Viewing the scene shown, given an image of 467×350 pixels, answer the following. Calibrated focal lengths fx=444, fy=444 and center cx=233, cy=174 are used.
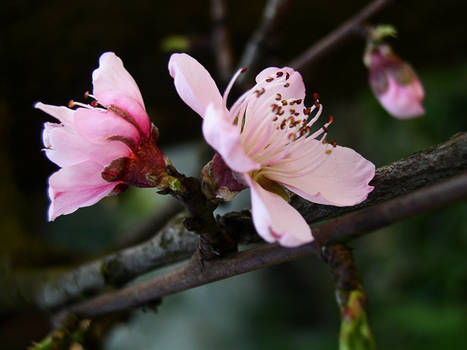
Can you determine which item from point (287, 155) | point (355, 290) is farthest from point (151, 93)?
point (355, 290)

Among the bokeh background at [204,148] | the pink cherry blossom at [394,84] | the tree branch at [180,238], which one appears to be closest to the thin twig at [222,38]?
the bokeh background at [204,148]

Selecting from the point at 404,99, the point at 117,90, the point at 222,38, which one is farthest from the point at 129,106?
the point at 222,38

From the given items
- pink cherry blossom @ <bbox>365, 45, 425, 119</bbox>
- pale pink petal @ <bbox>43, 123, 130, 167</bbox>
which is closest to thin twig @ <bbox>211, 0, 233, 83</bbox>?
pink cherry blossom @ <bbox>365, 45, 425, 119</bbox>

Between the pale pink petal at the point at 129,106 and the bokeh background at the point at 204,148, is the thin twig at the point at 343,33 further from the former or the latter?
the pale pink petal at the point at 129,106

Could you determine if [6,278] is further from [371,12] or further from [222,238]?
[371,12]

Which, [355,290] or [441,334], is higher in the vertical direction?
[355,290]

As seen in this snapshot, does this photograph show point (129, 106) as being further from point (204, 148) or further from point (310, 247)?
point (204, 148)
